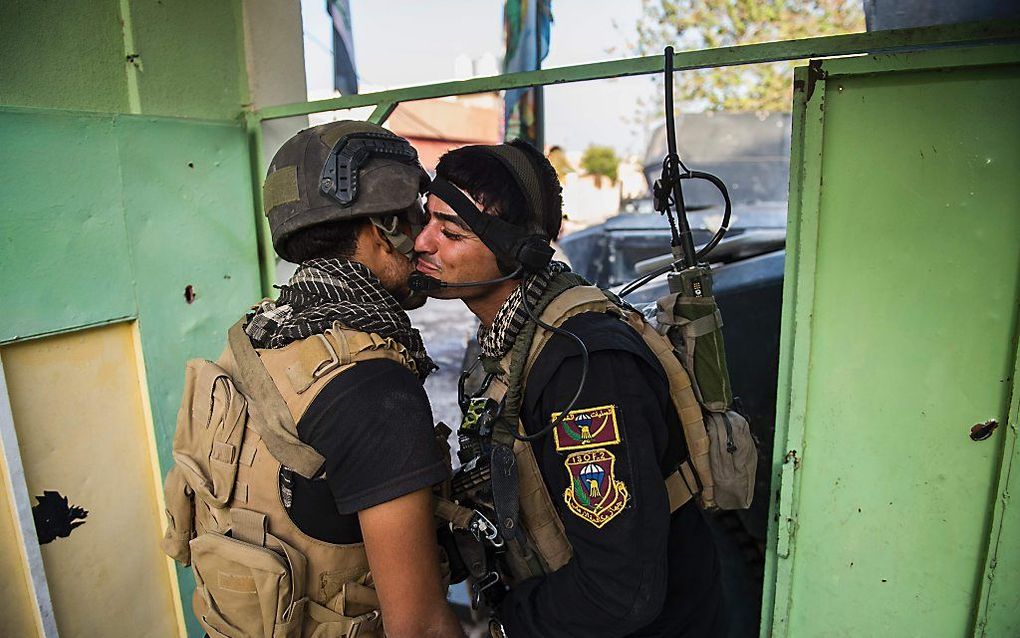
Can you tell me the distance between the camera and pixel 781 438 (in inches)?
71.1

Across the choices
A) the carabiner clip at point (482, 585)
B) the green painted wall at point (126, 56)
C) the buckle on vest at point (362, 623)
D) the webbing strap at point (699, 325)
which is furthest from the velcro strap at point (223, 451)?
the green painted wall at point (126, 56)

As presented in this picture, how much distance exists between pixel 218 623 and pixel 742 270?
3.11m

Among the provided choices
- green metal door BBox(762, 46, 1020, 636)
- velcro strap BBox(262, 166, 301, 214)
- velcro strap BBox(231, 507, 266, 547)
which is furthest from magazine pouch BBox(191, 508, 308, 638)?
green metal door BBox(762, 46, 1020, 636)

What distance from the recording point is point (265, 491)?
1496 millimetres

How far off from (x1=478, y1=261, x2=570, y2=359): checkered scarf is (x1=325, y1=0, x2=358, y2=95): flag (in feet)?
6.83

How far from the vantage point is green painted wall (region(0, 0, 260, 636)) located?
200 centimetres

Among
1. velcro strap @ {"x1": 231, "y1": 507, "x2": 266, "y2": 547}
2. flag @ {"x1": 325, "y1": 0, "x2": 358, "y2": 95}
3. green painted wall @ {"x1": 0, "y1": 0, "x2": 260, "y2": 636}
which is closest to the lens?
velcro strap @ {"x1": 231, "y1": 507, "x2": 266, "y2": 547}

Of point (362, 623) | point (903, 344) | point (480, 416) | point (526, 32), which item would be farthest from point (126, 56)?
point (903, 344)

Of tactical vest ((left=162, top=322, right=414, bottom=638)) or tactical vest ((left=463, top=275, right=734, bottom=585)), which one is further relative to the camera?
tactical vest ((left=463, top=275, right=734, bottom=585))

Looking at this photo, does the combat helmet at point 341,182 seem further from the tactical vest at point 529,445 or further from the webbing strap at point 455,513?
the webbing strap at point 455,513

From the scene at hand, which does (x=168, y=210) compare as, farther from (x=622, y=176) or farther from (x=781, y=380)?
(x=622, y=176)

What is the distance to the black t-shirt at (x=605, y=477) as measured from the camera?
1.36 m

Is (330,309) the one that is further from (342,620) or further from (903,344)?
(903,344)

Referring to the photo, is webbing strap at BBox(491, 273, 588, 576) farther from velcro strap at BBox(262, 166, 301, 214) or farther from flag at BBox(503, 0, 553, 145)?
flag at BBox(503, 0, 553, 145)
